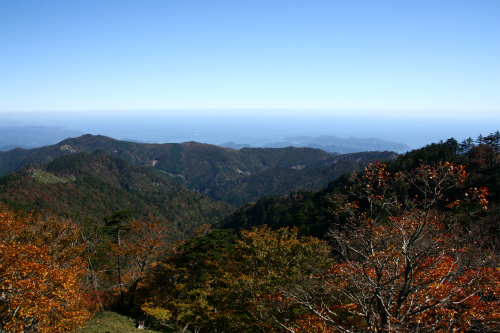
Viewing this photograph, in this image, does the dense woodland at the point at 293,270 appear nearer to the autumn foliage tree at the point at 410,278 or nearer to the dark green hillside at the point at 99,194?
the autumn foliage tree at the point at 410,278

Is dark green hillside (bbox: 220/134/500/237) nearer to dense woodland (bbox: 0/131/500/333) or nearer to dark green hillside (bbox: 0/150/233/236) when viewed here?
dense woodland (bbox: 0/131/500/333)

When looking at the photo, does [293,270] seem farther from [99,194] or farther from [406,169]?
[99,194]

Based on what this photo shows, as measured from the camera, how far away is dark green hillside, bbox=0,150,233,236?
297 feet

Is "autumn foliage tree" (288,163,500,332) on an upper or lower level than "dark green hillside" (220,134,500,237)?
upper

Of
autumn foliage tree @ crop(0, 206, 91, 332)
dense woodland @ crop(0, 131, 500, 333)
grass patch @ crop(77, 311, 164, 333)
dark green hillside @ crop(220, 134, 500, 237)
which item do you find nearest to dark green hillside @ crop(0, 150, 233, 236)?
dark green hillside @ crop(220, 134, 500, 237)

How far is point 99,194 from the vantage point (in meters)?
116

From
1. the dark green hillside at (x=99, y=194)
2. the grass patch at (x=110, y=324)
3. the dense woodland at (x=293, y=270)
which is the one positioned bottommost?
the dark green hillside at (x=99, y=194)

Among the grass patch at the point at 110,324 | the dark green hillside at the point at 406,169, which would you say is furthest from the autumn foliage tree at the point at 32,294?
the dark green hillside at the point at 406,169

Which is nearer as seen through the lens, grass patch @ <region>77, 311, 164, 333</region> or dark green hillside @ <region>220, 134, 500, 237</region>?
grass patch @ <region>77, 311, 164, 333</region>

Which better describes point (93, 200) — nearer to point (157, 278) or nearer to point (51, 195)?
point (51, 195)

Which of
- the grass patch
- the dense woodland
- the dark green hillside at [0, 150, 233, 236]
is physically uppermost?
the dense woodland

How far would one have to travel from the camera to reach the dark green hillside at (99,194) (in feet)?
297

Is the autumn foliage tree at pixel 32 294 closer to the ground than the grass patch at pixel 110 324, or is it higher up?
higher up

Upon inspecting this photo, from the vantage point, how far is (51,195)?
96000mm
